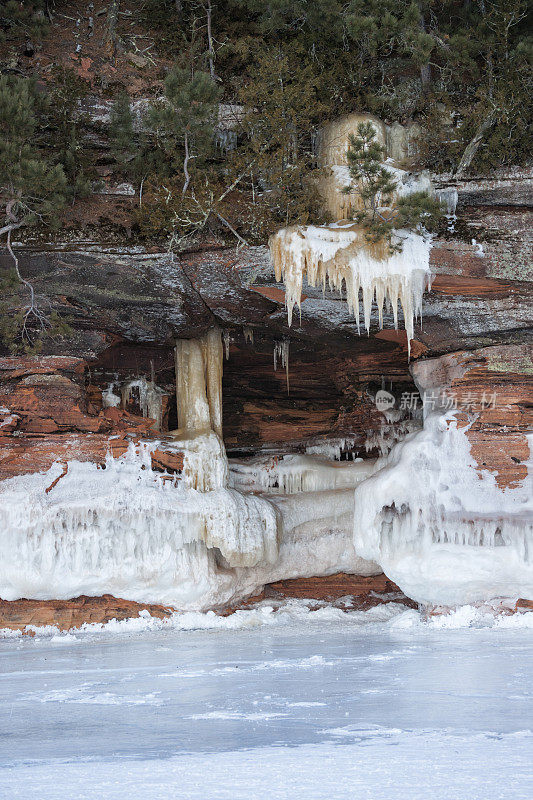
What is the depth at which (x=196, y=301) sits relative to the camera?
40.7 ft

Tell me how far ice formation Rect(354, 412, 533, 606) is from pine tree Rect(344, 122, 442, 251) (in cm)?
326

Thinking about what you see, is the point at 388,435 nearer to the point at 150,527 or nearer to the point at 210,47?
the point at 150,527

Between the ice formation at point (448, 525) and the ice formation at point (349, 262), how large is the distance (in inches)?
97.1

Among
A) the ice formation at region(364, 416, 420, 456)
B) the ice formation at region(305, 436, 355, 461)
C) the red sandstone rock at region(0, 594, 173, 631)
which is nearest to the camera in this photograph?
the red sandstone rock at region(0, 594, 173, 631)

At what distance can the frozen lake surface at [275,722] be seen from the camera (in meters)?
3.36

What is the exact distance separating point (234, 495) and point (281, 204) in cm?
494

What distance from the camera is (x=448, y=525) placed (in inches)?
465

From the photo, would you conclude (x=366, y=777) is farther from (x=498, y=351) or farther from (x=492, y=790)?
(x=498, y=351)

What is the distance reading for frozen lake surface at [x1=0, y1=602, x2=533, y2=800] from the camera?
3361 mm

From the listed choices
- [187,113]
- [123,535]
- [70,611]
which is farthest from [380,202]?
[70,611]

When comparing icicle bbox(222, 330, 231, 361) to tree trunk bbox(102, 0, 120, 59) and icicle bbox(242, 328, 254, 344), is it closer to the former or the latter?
icicle bbox(242, 328, 254, 344)

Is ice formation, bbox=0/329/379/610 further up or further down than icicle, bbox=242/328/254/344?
further down

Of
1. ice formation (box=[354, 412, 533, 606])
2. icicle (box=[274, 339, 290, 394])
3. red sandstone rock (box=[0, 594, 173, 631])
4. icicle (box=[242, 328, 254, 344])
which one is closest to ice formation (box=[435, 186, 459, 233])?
ice formation (box=[354, 412, 533, 606])

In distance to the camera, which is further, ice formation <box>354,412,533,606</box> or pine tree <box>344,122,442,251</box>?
ice formation <box>354,412,533,606</box>
